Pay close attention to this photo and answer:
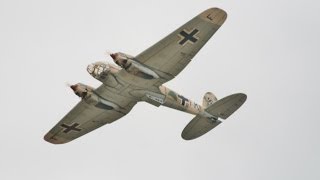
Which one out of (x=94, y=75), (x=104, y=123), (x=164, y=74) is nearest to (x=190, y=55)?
(x=164, y=74)

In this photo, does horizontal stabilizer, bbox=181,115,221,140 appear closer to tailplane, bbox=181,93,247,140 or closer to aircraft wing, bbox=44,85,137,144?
tailplane, bbox=181,93,247,140

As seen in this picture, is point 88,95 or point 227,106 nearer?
point 88,95

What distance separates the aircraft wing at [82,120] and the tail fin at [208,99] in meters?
6.73

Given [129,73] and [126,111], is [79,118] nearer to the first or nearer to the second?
[126,111]

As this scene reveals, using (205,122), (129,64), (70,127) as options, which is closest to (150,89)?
(129,64)

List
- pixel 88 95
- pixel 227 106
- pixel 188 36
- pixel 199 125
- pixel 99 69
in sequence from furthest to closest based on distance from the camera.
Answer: pixel 199 125 → pixel 227 106 → pixel 88 95 → pixel 99 69 → pixel 188 36

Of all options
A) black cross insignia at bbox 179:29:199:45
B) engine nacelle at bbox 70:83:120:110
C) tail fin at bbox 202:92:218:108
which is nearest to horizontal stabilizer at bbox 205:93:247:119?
tail fin at bbox 202:92:218:108

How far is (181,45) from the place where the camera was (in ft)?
115

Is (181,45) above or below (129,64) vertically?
above

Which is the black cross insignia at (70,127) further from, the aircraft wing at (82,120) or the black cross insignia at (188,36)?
the black cross insignia at (188,36)

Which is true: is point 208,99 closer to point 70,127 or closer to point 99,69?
point 70,127

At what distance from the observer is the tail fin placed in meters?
45.4

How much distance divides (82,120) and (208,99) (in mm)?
9037

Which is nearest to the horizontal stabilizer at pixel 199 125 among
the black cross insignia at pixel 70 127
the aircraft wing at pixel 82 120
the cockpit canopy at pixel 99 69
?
the aircraft wing at pixel 82 120
